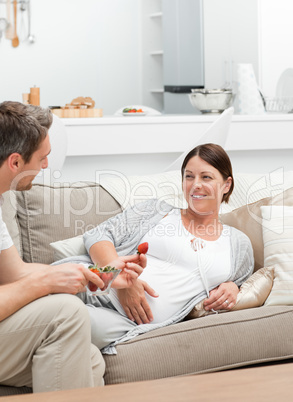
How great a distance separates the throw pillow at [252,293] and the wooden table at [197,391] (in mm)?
592

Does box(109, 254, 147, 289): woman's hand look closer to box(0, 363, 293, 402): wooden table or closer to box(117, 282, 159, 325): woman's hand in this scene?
box(117, 282, 159, 325): woman's hand

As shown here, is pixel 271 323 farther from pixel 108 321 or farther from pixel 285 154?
pixel 285 154

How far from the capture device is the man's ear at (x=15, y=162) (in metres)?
1.76

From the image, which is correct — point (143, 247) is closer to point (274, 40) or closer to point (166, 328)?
point (166, 328)

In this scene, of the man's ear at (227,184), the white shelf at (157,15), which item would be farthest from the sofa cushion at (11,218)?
the white shelf at (157,15)

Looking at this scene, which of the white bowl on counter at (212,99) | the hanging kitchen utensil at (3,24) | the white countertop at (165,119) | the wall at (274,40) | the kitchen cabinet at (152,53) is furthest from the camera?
the kitchen cabinet at (152,53)

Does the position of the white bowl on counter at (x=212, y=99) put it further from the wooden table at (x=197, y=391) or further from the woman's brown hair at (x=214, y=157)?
the wooden table at (x=197, y=391)

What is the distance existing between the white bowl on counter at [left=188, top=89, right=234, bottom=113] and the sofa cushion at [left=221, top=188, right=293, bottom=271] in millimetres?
1476

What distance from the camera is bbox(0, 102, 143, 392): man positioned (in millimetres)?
1653

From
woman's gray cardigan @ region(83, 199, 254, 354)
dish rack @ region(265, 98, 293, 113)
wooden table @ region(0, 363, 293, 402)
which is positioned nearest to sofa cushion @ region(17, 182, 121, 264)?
woman's gray cardigan @ region(83, 199, 254, 354)

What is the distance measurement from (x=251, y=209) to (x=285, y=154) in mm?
1576

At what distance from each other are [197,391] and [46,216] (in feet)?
3.58

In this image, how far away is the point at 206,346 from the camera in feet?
6.52

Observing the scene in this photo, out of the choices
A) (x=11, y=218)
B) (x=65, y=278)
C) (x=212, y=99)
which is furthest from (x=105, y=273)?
(x=212, y=99)
